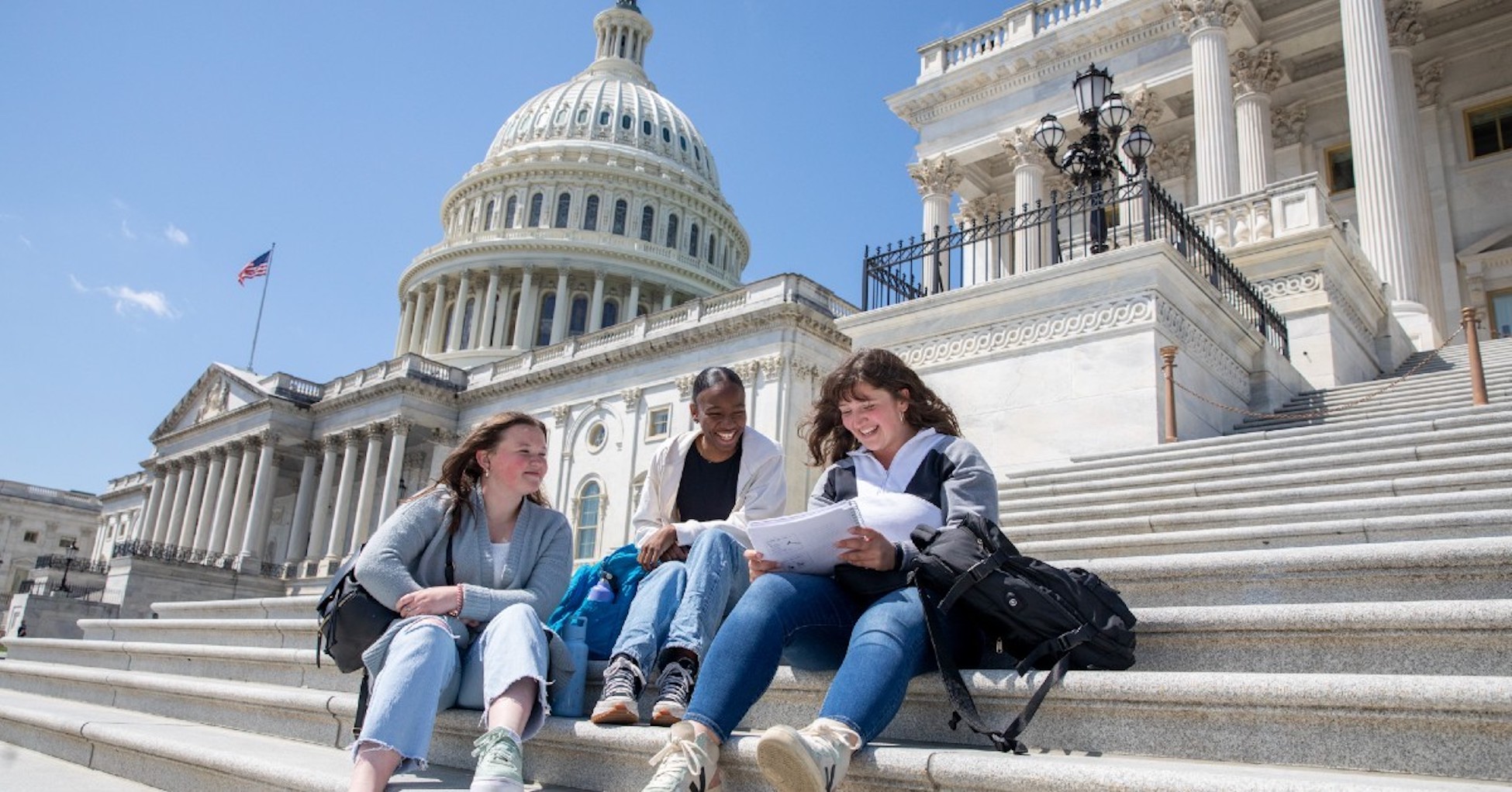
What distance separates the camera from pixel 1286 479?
7336 mm

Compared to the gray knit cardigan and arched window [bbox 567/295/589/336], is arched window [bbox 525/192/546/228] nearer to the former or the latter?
arched window [bbox 567/295/589/336]

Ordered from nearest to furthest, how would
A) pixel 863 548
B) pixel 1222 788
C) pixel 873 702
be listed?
pixel 1222 788 < pixel 873 702 < pixel 863 548

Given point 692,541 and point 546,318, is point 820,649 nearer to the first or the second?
point 692,541

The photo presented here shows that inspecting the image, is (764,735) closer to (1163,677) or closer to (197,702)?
(1163,677)

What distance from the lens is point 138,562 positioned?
4172 centimetres

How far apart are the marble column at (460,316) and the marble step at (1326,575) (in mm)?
65402

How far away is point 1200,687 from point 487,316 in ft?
214

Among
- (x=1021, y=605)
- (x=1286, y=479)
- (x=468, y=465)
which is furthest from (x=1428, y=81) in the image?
(x=468, y=465)

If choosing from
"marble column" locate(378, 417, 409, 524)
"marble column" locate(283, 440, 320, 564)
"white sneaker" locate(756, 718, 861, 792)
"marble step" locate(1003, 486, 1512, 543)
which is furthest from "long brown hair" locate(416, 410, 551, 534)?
"marble column" locate(283, 440, 320, 564)

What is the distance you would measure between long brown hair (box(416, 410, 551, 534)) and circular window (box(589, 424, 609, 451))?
3413 centimetres

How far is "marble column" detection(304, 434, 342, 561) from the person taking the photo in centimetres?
4912

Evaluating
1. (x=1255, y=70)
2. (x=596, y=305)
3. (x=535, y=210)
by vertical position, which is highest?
(x=535, y=210)

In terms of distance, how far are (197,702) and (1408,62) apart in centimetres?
2751

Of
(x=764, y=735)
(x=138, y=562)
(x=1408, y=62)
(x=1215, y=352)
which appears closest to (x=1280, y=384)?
(x=1215, y=352)
